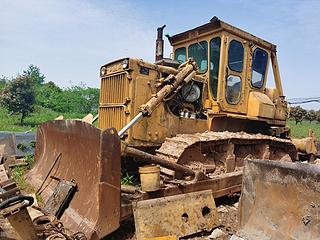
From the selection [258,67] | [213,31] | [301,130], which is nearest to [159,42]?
[213,31]

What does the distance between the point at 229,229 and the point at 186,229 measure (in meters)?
0.69

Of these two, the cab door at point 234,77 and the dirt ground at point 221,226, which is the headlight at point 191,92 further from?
the dirt ground at point 221,226

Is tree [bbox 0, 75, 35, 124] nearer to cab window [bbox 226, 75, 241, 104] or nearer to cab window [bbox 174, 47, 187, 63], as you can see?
cab window [bbox 174, 47, 187, 63]

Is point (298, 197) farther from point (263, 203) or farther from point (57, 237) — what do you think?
point (57, 237)

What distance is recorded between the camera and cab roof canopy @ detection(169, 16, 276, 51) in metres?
6.02

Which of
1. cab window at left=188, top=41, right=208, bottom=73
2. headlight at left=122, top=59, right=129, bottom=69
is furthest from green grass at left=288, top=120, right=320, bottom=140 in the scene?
headlight at left=122, top=59, right=129, bottom=69

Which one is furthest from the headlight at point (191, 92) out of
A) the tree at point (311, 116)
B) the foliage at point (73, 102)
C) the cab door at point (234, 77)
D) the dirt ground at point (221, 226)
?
the tree at point (311, 116)

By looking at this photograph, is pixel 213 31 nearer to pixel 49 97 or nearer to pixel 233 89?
pixel 233 89

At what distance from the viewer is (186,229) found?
149 inches

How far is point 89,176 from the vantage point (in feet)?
12.0

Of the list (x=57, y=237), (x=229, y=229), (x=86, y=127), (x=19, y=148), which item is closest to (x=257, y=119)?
(x=229, y=229)

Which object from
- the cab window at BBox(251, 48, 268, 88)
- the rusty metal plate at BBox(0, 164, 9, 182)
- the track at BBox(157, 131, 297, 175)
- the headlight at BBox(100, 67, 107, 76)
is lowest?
the rusty metal plate at BBox(0, 164, 9, 182)

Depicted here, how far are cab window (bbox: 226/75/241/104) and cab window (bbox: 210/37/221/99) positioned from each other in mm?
273

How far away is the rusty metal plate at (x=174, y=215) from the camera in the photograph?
358 cm
